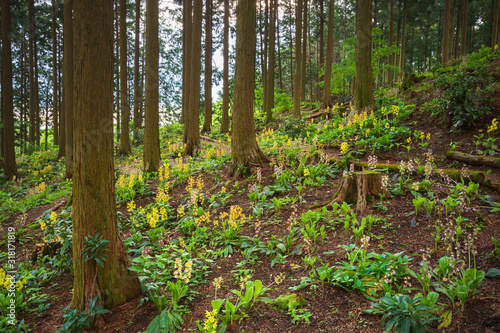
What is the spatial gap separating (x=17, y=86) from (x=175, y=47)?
15.4m

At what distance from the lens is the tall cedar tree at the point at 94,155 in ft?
9.90

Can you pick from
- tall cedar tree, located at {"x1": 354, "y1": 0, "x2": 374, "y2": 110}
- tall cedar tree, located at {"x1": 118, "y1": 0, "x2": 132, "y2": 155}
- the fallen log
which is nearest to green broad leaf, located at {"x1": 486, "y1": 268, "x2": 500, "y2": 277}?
the fallen log

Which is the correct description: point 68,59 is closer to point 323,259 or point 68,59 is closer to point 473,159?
point 323,259

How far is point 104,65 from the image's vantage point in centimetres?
311

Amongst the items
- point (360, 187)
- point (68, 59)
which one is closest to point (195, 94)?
point (68, 59)

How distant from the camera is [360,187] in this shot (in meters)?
4.75

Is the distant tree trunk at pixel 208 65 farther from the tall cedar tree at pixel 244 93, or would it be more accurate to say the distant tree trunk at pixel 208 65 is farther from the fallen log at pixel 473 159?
the fallen log at pixel 473 159

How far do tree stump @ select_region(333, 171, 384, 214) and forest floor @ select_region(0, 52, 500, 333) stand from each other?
0.19 meters

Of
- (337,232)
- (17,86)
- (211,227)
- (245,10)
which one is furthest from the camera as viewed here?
(17,86)

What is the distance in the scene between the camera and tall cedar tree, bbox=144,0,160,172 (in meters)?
8.49

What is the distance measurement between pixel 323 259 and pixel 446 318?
4.77 feet

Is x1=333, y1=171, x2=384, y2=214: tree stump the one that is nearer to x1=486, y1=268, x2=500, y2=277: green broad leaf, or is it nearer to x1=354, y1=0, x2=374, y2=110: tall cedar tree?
x1=486, y1=268, x2=500, y2=277: green broad leaf

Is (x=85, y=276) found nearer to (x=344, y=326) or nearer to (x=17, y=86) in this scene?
(x=344, y=326)

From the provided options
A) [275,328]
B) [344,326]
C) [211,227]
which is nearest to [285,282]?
[275,328]
